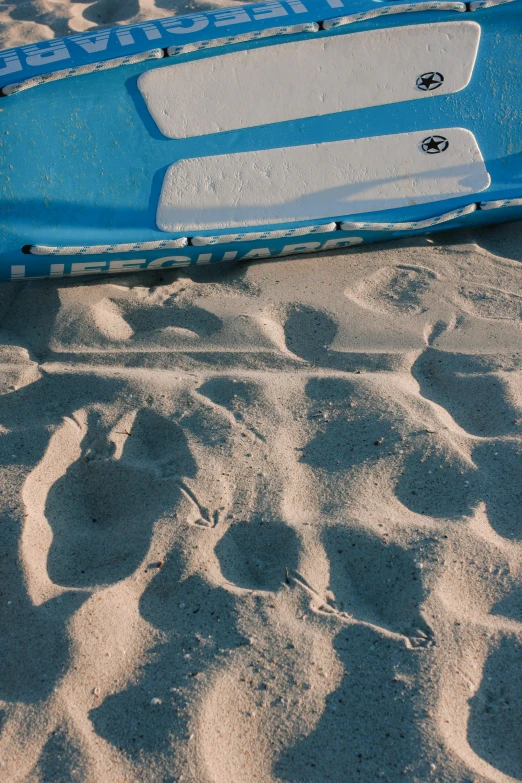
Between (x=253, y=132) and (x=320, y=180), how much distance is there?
1.00 feet

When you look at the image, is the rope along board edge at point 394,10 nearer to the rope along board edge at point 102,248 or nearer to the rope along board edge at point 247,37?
the rope along board edge at point 247,37

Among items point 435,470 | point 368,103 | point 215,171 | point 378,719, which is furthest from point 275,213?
point 378,719

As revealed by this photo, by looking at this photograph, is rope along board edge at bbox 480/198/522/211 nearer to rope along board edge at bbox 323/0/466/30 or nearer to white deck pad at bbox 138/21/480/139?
white deck pad at bbox 138/21/480/139

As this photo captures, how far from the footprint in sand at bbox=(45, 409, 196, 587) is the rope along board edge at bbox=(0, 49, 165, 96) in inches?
46.3

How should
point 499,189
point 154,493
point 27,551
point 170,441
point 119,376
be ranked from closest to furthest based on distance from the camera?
1. point 27,551
2. point 154,493
3. point 170,441
4. point 119,376
5. point 499,189

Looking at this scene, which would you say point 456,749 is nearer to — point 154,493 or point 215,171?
point 154,493

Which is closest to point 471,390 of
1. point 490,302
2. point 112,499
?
point 490,302

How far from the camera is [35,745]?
1527 mm

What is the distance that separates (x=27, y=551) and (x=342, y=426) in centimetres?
95

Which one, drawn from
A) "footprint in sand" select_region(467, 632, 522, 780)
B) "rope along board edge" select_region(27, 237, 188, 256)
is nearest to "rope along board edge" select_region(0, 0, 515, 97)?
"rope along board edge" select_region(27, 237, 188, 256)

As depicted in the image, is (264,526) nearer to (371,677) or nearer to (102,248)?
(371,677)

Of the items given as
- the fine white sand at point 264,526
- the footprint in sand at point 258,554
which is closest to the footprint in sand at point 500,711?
the fine white sand at point 264,526

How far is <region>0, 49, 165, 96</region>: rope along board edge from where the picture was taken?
2488mm

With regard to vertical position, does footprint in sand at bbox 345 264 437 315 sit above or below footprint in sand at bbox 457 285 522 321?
above
